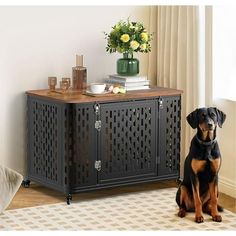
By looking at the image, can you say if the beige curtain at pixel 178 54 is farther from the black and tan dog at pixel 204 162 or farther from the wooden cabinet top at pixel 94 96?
the black and tan dog at pixel 204 162

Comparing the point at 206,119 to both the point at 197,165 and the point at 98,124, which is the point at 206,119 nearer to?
the point at 197,165

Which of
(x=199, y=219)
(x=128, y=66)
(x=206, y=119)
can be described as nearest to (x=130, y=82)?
(x=128, y=66)

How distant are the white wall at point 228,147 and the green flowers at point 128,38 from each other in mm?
706

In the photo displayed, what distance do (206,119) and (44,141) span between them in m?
1.30

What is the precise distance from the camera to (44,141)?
5555 mm

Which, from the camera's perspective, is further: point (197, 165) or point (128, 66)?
point (128, 66)

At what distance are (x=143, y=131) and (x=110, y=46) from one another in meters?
0.69

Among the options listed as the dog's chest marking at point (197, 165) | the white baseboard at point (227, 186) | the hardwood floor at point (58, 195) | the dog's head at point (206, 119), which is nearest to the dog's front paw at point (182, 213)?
the dog's chest marking at point (197, 165)

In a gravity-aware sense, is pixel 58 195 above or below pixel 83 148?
below

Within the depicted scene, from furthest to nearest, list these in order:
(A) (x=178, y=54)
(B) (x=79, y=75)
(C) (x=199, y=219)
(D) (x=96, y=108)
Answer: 1. (A) (x=178, y=54)
2. (B) (x=79, y=75)
3. (D) (x=96, y=108)
4. (C) (x=199, y=219)

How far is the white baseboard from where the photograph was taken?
5.54 meters

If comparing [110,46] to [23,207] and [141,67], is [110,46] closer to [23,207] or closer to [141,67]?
[141,67]

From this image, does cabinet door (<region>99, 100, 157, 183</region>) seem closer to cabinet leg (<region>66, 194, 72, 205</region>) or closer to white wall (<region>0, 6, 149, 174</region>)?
cabinet leg (<region>66, 194, 72, 205</region>)

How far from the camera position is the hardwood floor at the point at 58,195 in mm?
5379
